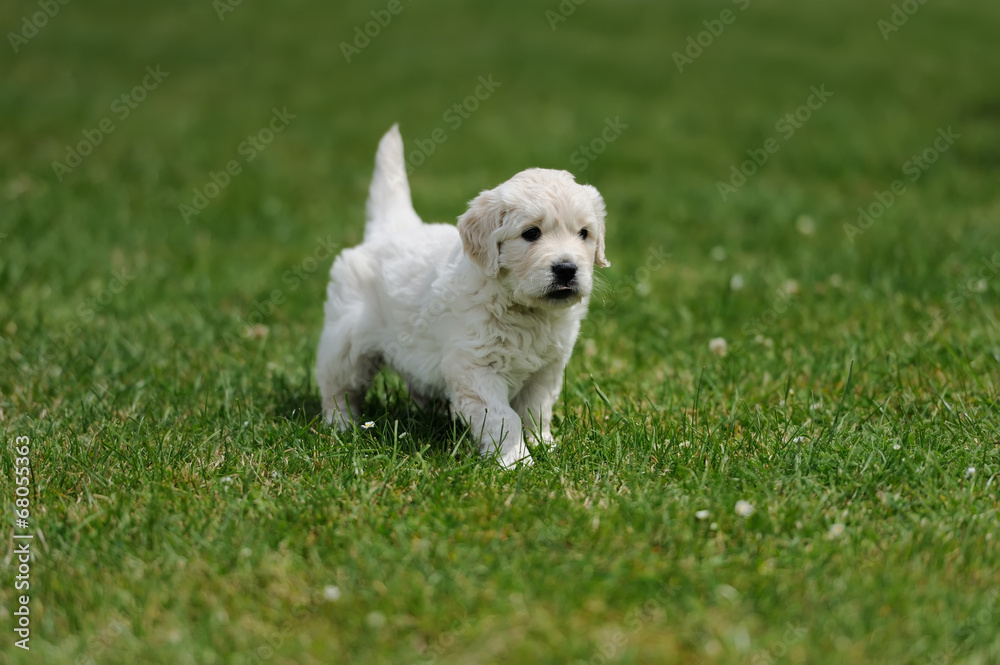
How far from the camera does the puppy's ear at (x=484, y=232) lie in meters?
3.48

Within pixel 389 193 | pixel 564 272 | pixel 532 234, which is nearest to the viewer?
pixel 564 272

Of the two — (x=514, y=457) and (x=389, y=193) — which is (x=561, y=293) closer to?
(x=514, y=457)

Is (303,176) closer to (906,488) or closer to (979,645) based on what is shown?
(906,488)

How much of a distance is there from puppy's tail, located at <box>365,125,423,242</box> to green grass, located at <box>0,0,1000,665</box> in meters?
0.74

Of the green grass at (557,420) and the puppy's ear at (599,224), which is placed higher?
the puppy's ear at (599,224)

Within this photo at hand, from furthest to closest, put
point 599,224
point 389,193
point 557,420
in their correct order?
point 389,193, point 557,420, point 599,224

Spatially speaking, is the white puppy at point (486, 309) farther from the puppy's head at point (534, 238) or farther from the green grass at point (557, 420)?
the green grass at point (557, 420)

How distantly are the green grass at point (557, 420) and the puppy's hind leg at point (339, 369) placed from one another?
0.22 m

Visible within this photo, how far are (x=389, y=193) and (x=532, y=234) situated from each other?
1090 mm

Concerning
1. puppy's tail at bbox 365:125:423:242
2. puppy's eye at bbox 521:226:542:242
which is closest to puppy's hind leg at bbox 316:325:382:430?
puppy's tail at bbox 365:125:423:242

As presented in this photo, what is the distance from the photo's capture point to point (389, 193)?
172 inches

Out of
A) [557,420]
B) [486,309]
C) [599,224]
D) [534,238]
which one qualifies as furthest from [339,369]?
[599,224]

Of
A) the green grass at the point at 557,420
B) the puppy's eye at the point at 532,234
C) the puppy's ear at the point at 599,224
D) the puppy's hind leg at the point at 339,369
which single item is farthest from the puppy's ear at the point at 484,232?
the puppy's hind leg at the point at 339,369

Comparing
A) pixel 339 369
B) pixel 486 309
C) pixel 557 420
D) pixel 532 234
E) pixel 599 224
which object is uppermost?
pixel 532 234
